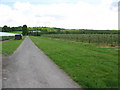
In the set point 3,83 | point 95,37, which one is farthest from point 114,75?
point 95,37

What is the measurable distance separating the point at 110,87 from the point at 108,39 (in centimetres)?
2506

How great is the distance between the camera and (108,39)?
29516 millimetres

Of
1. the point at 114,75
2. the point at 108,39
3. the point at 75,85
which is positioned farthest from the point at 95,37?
the point at 75,85

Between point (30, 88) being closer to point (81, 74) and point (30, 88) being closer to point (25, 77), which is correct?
point (25, 77)

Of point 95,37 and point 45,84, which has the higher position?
point 95,37

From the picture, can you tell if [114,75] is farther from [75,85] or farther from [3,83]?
[3,83]

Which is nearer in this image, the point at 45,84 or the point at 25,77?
the point at 45,84

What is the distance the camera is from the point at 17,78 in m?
7.16

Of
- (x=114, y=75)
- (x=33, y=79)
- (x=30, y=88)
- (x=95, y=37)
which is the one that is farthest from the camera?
(x=95, y=37)

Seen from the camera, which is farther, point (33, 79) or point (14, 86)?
point (33, 79)

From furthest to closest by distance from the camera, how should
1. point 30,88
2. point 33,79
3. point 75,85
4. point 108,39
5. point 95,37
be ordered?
point 95,37, point 108,39, point 33,79, point 75,85, point 30,88

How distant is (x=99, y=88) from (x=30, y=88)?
9.49 ft

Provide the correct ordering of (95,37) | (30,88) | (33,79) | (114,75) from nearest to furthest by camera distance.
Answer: (30,88) < (33,79) < (114,75) < (95,37)

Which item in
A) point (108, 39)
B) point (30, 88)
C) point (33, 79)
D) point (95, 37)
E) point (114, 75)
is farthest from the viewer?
point (95, 37)
